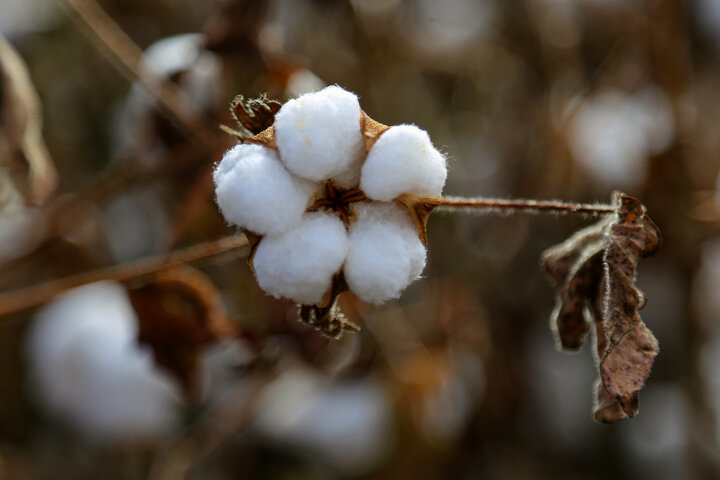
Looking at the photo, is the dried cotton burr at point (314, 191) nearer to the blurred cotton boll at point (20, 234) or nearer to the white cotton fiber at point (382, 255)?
the white cotton fiber at point (382, 255)

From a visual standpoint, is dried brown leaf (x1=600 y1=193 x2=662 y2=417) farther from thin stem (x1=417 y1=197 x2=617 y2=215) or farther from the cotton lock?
the cotton lock

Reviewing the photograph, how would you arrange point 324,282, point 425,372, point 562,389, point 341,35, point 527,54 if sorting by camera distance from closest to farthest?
point 324,282 → point 425,372 → point 341,35 → point 527,54 → point 562,389

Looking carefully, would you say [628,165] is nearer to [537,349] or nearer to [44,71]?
[537,349]

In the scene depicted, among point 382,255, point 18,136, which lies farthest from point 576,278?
point 18,136

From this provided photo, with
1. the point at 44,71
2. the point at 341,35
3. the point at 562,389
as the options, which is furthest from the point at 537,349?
the point at 44,71

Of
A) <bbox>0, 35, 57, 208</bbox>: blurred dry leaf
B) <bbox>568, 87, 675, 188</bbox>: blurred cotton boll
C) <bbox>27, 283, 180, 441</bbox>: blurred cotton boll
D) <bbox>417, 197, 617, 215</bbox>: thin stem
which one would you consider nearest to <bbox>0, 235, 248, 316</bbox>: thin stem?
<bbox>0, 35, 57, 208</bbox>: blurred dry leaf

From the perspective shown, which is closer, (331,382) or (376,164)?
(376,164)

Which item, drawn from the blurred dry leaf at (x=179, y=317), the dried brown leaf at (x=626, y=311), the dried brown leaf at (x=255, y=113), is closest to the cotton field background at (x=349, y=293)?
the blurred dry leaf at (x=179, y=317)
